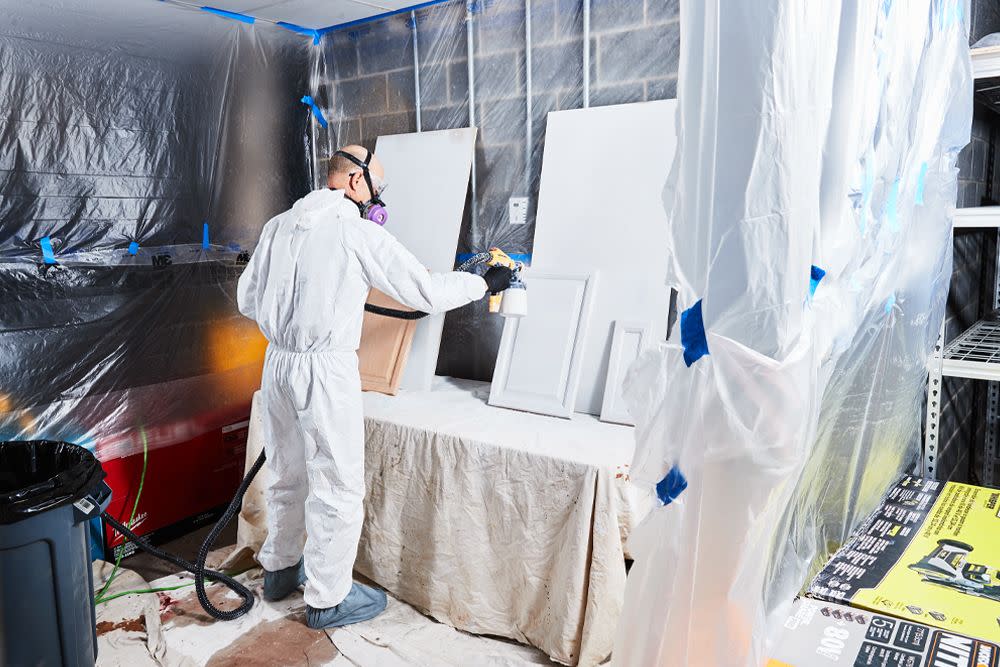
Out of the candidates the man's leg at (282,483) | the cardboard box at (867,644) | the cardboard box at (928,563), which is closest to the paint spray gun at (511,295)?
the man's leg at (282,483)

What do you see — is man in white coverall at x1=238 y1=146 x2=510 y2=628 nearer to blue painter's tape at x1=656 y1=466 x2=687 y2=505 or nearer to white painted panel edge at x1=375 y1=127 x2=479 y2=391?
white painted panel edge at x1=375 y1=127 x2=479 y2=391

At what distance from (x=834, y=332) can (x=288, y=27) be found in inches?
129

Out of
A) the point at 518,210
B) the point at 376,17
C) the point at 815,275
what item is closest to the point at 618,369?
the point at 518,210

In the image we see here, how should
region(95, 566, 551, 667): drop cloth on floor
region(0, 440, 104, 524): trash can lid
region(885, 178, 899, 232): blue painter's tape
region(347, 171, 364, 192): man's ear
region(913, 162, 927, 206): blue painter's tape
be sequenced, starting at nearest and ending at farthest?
region(885, 178, 899, 232): blue painter's tape, region(913, 162, 927, 206): blue painter's tape, region(0, 440, 104, 524): trash can lid, region(95, 566, 551, 667): drop cloth on floor, region(347, 171, 364, 192): man's ear

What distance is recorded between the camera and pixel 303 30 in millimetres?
3639

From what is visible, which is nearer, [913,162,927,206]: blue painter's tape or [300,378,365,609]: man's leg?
[913,162,927,206]: blue painter's tape

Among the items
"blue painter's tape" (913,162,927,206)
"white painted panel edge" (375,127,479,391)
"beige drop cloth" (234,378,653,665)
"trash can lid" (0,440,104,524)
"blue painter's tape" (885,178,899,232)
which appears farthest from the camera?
"white painted panel edge" (375,127,479,391)

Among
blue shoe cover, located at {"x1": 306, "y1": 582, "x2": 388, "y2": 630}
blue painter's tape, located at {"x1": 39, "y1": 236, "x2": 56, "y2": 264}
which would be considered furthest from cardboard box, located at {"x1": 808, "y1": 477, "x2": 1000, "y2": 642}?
blue painter's tape, located at {"x1": 39, "y1": 236, "x2": 56, "y2": 264}

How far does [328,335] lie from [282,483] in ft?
2.06

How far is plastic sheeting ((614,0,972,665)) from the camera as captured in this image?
0.88 m

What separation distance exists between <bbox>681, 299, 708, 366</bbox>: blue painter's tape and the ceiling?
8.86 ft

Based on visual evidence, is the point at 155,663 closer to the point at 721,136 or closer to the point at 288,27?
the point at 721,136

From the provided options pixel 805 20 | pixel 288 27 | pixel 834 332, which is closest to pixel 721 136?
pixel 805 20

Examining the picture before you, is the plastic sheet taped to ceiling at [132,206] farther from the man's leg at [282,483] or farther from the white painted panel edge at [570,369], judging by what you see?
the white painted panel edge at [570,369]
